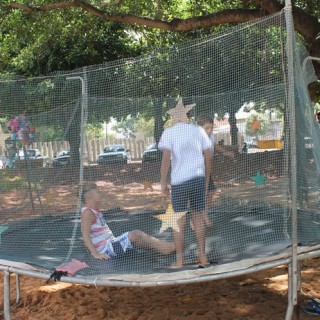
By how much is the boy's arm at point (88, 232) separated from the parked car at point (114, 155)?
50 cm

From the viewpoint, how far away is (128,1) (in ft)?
29.8

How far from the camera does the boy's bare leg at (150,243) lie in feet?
11.9

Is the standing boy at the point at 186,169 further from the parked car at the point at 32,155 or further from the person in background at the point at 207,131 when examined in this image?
the parked car at the point at 32,155

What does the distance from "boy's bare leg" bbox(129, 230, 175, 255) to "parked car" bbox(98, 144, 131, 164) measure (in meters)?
0.65

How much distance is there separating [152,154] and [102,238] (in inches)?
37.0

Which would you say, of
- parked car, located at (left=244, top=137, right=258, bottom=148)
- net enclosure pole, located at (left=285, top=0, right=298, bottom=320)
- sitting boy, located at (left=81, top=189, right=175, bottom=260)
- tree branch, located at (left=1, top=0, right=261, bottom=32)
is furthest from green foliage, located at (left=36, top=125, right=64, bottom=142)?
tree branch, located at (left=1, top=0, right=261, bottom=32)

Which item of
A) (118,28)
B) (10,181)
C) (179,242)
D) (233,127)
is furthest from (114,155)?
(118,28)

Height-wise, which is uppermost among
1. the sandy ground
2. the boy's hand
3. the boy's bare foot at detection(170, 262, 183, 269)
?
the boy's hand

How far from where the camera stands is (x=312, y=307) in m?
3.71

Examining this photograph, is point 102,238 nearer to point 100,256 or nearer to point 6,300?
point 100,256

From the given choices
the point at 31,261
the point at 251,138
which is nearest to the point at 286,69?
the point at 251,138

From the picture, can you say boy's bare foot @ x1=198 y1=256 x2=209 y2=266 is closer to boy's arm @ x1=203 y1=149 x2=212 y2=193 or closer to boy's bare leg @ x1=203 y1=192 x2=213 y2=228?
boy's bare leg @ x1=203 y1=192 x2=213 y2=228

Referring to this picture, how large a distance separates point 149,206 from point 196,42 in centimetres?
156

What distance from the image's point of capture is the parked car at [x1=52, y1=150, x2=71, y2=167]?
423 centimetres
